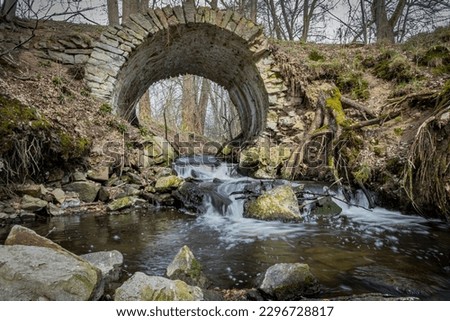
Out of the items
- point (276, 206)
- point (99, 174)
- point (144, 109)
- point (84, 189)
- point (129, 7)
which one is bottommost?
point (276, 206)

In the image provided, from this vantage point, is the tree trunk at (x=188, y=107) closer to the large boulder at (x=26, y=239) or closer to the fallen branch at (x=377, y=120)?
the fallen branch at (x=377, y=120)

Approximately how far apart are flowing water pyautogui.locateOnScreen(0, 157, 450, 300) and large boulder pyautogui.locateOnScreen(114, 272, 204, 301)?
0.73 meters

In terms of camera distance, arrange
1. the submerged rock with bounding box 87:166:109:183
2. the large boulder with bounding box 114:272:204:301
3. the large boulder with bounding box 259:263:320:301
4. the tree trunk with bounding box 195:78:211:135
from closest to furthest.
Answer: the large boulder with bounding box 114:272:204:301, the large boulder with bounding box 259:263:320:301, the submerged rock with bounding box 87:166:109:183, the tree trunk with bounding box 195:78:211:135

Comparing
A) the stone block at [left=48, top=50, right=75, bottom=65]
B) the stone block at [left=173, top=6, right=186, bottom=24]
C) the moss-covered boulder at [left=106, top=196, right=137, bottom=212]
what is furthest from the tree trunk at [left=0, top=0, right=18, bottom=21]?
the moss-covered boulder at [left=106, top=196, right=137, bottom=212]

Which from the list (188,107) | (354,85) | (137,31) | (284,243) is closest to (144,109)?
(188,107)

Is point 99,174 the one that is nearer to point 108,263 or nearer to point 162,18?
point 108,263

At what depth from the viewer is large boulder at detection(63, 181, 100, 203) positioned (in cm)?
519

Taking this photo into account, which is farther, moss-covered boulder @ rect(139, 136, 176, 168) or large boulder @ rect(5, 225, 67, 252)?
moss-covered boulder @ rect(139, 136, 176, 168)

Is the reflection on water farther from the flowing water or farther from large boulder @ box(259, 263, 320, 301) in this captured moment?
large boulder @ box(259, 263, 320, 301)

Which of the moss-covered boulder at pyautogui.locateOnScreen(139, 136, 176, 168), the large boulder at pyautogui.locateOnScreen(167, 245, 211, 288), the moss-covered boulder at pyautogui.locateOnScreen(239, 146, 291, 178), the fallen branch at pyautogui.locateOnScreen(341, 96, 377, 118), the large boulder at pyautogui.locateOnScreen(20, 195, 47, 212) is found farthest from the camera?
the moss-covered boulder at pyautogui.locateOnScreen(239, 146, 291, 178)

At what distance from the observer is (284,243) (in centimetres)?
360

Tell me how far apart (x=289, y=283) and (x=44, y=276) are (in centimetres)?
165

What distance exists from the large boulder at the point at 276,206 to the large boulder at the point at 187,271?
2443 millimetres
